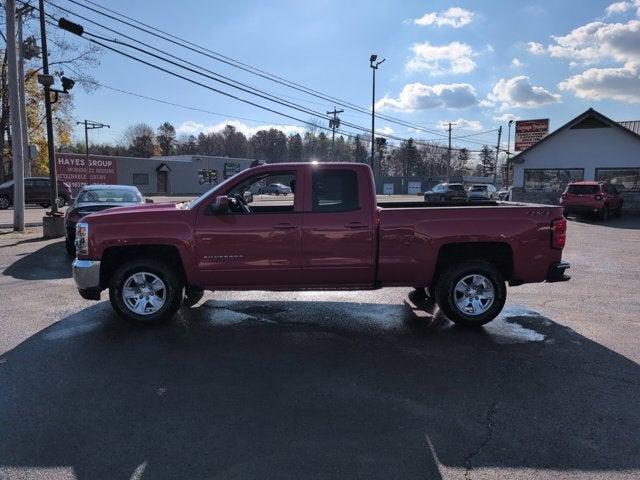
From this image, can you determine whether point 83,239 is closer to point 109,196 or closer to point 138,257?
point 138,257

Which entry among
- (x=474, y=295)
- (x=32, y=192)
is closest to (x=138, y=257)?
(x=474, y=295)

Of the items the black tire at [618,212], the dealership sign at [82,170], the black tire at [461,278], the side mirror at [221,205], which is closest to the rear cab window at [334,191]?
the side mirror at [221,205]

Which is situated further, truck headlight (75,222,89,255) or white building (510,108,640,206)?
white building (510,108,640,206)

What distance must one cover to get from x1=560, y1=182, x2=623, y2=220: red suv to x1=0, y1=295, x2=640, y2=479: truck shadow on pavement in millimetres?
18472

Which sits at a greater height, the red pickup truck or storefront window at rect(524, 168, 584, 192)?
storefront window at rect(524, 168, 584, 192)

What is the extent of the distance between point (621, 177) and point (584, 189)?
756 centimetres

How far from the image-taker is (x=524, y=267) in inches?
244

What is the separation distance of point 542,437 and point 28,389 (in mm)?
4145

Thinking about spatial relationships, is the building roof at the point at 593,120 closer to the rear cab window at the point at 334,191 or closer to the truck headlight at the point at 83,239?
the rear cab window at the point at 334,191

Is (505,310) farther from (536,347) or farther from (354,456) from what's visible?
(354,456)

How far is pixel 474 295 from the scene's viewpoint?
620 centimetres

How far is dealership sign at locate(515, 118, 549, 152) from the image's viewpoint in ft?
161

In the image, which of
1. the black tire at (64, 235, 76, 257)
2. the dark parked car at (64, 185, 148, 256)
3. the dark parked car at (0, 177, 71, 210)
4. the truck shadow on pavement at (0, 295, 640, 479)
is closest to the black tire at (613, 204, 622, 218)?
the truck shadow on pavement at (0, 295, 640, 479)

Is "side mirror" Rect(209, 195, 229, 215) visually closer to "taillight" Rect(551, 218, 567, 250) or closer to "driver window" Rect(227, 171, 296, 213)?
"driver window" Rect(227, 171, 296, 213)
